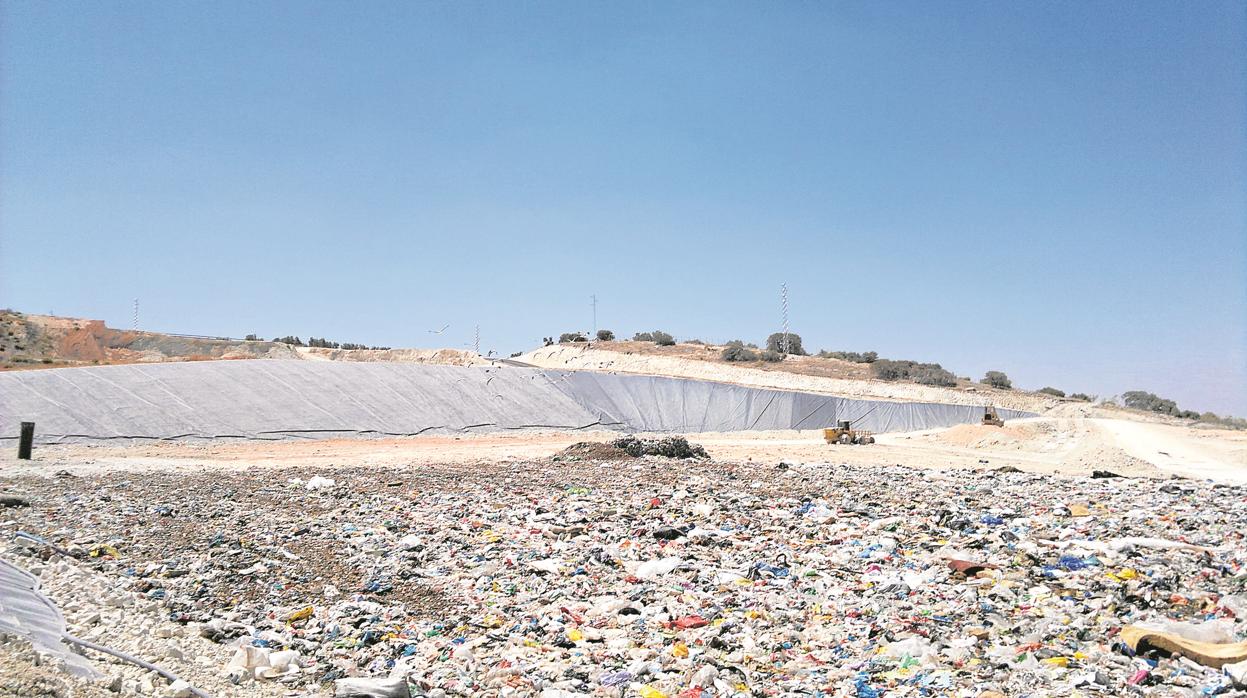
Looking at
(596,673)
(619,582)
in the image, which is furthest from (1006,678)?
(619,582)

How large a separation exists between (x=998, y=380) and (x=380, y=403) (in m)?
48.3

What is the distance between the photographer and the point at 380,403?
32.3m

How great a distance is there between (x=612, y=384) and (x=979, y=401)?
25.2 meters

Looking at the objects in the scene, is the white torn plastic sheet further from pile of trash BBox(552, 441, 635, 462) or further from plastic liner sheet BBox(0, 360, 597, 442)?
plastic liner sheet BBox(0, 360, 597, 442)

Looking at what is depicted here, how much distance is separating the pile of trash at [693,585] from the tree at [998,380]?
50543 millimetres

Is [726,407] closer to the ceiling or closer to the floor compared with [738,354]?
closer to the floor

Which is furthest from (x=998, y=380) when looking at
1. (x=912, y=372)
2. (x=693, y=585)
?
(x=693, y=585)

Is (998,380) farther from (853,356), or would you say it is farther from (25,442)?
(25,442)

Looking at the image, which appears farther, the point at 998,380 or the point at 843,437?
the point at 998,380

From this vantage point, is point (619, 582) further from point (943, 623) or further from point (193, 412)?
point (193, 412)

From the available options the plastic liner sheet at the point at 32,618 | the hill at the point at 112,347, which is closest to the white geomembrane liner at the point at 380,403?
the hill at the point at 112,347

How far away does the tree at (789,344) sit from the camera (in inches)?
2806

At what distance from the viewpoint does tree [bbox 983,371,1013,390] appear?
60144mm

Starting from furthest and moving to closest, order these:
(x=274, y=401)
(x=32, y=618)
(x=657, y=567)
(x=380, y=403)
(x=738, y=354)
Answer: (x=738, y=354) < (x=380, y=403) < (x=274, y=401) < (x=657, y=567) < (x=32, y=618)
